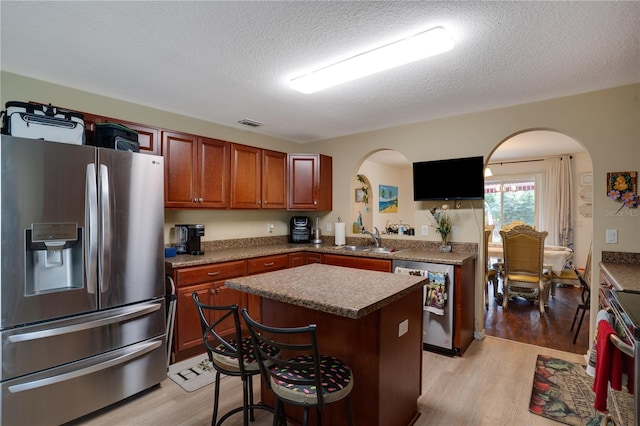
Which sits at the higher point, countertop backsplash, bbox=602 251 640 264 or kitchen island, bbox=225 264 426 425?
countertop backsplash, bbox=602 251 640 264

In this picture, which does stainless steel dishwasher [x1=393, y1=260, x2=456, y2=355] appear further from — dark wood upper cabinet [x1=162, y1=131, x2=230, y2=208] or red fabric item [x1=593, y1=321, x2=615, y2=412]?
dark wood upper cabinet [x1=162, y1=131, x2=230, y2=208]

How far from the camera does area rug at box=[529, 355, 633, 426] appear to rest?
2066 mm

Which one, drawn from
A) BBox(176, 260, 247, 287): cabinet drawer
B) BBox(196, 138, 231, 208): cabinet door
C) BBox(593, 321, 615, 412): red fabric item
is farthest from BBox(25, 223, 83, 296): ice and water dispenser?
BBox(593, 321, 615, 412): red fabric item

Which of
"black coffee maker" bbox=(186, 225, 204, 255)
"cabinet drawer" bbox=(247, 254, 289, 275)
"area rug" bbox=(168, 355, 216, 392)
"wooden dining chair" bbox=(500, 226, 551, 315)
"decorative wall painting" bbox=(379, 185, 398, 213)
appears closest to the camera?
"area rug" bbox=(168, 355, 216, 392)

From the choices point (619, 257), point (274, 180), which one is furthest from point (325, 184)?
point (619, 257)

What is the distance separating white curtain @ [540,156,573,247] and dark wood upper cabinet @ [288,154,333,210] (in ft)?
16.5

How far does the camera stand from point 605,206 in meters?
2.71

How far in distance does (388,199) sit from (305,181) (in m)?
4.20

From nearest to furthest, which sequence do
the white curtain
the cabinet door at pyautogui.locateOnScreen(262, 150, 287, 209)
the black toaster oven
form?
the cabinet door at pyautogui.locateOnScreen(262, 150, 287, 209) → the black toaster oven → the white curtain

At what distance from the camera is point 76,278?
2086 mm

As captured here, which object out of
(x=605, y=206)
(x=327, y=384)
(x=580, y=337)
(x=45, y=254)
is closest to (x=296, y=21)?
(x=327, y=384)

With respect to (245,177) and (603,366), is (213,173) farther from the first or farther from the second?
(603,366)

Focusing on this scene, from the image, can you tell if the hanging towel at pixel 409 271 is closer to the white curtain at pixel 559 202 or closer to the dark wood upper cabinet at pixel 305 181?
the dark wood upper cabinet at pixel 305 181

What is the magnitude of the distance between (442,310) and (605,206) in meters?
1.64
